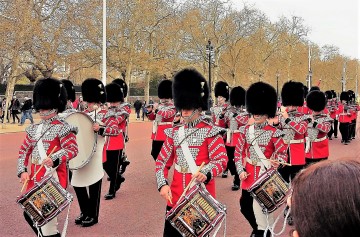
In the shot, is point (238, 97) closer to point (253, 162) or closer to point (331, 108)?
point (253, 162)

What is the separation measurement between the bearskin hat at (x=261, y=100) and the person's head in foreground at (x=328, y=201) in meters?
3.79

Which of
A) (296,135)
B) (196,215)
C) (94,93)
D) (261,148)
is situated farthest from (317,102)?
(196,215)

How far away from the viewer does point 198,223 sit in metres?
3.07

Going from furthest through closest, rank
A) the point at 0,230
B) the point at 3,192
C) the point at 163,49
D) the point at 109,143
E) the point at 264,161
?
the point at 163,49, the point at 3,192, the point at 109,143, the point at 0,230, the point at 264,161

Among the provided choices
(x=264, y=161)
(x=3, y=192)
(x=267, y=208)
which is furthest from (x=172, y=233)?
(x=3, y=192)

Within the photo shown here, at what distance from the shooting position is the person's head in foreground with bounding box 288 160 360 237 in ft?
3.60

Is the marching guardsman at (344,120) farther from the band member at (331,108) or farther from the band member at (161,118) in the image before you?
the band member at (161,118)

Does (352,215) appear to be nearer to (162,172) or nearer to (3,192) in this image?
(162,172)

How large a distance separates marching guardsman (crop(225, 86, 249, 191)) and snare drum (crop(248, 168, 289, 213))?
3465 mm

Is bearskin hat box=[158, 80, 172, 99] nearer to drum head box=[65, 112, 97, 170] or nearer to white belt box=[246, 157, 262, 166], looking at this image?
drum head box=[65, 112, 97, 170]

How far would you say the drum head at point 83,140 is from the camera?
5.30 metres

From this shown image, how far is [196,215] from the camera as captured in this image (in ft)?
10.1

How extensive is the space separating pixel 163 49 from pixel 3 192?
24933 mm

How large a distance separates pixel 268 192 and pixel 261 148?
68cm
